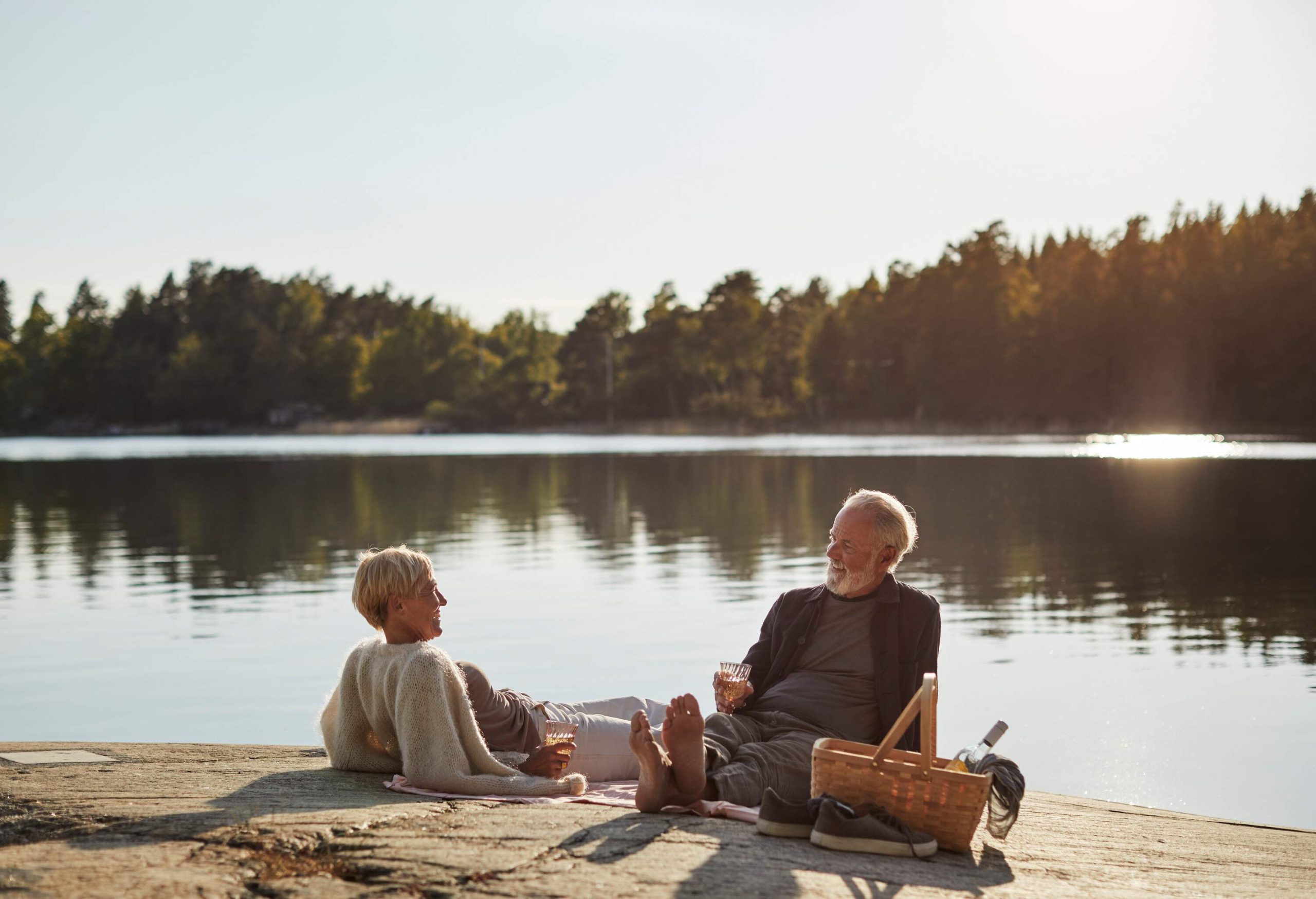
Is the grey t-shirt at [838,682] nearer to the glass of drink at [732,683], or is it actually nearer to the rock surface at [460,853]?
the glass of drink at [732,683]

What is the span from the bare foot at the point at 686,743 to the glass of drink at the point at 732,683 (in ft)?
1.37

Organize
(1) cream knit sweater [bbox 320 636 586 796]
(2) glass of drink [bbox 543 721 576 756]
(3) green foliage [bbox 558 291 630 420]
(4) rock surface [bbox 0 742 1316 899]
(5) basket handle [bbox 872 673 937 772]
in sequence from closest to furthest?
(4) rock surface [bbox 0 742 1316 899], (5) basket handle [bbox 872 673 937 772], (1) cream knit sweater [bbox 320 636 586 796], (2) glass of drink [bbox 543 721 576 756], (3) green foliage [bbox 558 291 630 420]

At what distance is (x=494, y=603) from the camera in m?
14.9

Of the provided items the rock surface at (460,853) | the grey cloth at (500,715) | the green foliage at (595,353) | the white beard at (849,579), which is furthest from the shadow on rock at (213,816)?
the green foliage at (595,353)

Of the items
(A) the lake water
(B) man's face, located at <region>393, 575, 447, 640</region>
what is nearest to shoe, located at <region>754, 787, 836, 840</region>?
(B) man's face, located at <region>393, 575, 447, 640</region>

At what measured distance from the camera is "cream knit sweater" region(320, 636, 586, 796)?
494 centimetres

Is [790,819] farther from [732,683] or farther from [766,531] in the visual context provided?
[766,531]

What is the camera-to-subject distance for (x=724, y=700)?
5.17 meters

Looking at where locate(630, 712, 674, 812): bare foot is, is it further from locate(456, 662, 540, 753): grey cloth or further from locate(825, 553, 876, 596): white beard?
locate(825, 553, 876, 596): white beard

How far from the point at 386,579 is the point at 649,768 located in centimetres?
→ 120

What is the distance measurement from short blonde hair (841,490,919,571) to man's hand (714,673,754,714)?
0.72 m

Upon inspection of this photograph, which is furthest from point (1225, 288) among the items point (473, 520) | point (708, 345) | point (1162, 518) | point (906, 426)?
point (473, 520)

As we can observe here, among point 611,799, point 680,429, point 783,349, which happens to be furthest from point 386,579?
point 783,349

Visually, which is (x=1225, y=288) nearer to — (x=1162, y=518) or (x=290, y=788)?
(x=1162, y=518)
